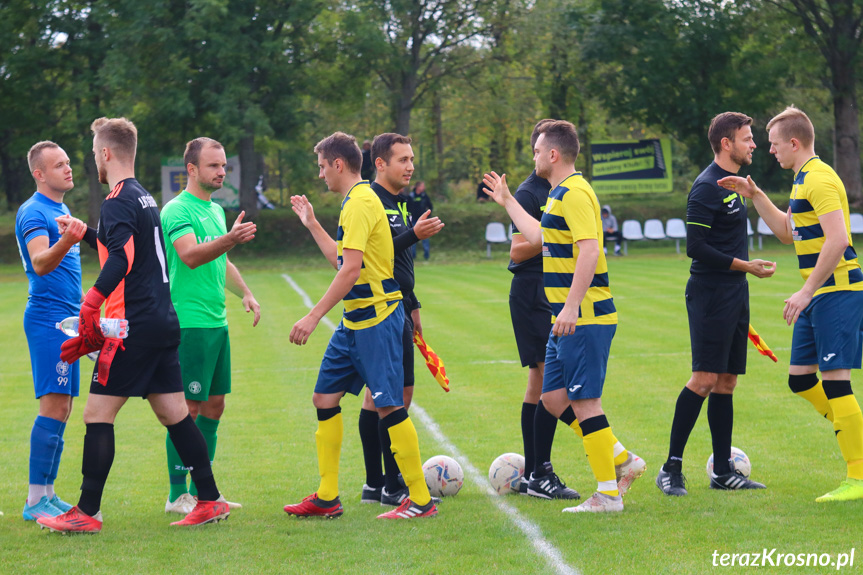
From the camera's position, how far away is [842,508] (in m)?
5.76

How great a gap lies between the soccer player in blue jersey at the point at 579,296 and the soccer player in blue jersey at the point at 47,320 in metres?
2.78

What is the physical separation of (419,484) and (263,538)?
0.98 m

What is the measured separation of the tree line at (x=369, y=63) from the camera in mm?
34000

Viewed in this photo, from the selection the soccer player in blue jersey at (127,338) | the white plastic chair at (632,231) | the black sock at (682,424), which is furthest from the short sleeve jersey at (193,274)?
the white plastic chair at (632,231)

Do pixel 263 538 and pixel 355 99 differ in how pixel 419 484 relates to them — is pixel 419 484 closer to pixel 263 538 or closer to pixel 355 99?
pixel 263 538

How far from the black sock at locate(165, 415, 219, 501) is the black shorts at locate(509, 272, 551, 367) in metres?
2.21

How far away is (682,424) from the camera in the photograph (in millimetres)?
6492

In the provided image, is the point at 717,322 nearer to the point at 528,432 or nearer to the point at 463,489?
the point at 528,432

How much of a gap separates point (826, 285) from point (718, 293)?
66cm

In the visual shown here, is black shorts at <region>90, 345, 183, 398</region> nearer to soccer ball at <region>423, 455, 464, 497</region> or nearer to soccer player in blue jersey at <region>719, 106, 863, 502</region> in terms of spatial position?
soccer ball at <region>423, 455, 464, 497</region>

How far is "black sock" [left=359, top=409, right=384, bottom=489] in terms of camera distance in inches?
253

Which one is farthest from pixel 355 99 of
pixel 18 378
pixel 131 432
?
pixel 131 432

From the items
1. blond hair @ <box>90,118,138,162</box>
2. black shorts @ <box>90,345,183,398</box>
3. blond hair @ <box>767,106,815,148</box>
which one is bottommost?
black shorts @ <box>90,345,183,398</box>

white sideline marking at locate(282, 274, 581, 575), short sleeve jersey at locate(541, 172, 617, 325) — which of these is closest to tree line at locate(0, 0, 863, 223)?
white sideline marking at locate(282, 274, 581, 575)
